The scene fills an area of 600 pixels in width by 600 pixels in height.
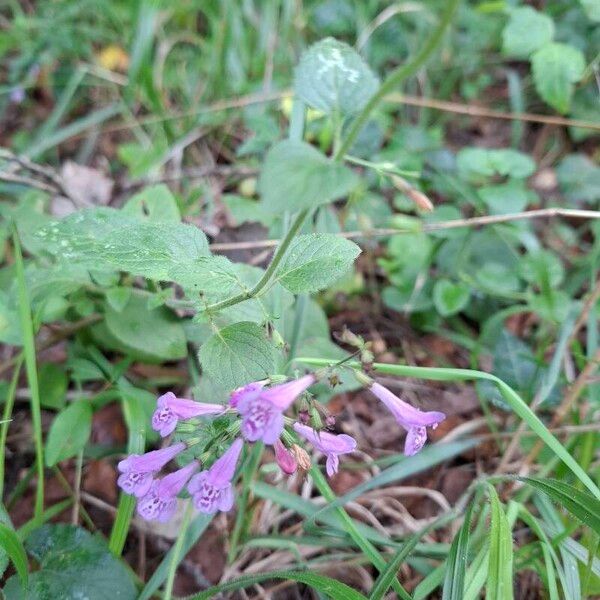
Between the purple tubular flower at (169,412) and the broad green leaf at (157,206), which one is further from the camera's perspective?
the broad green leaf at (157,206)

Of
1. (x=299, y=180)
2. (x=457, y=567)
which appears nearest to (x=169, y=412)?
(x=299, y=180)

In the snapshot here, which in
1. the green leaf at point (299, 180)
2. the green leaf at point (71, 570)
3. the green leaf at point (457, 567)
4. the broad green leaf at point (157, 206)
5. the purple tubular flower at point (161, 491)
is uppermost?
the green leaf at point (299, 180)

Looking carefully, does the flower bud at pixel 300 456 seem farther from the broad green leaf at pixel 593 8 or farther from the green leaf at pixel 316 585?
the broad green leaf at pixel 593 8

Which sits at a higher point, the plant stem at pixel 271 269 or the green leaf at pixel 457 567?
the plant stem at pixel 271 269

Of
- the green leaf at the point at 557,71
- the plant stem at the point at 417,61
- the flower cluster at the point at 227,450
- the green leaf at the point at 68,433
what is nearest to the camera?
the plant stem at the point at 417,61

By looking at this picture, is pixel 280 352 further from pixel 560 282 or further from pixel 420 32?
pixel 420 32

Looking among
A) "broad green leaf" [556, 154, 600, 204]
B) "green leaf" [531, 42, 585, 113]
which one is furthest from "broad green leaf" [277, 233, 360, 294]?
"broad green leaf" [556, 154, 600, 204]

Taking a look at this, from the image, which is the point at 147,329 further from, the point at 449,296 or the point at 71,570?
the point at 449,296

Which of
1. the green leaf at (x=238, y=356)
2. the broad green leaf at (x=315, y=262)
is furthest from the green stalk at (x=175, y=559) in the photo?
the broad green leaf at (x=315, y=262)
